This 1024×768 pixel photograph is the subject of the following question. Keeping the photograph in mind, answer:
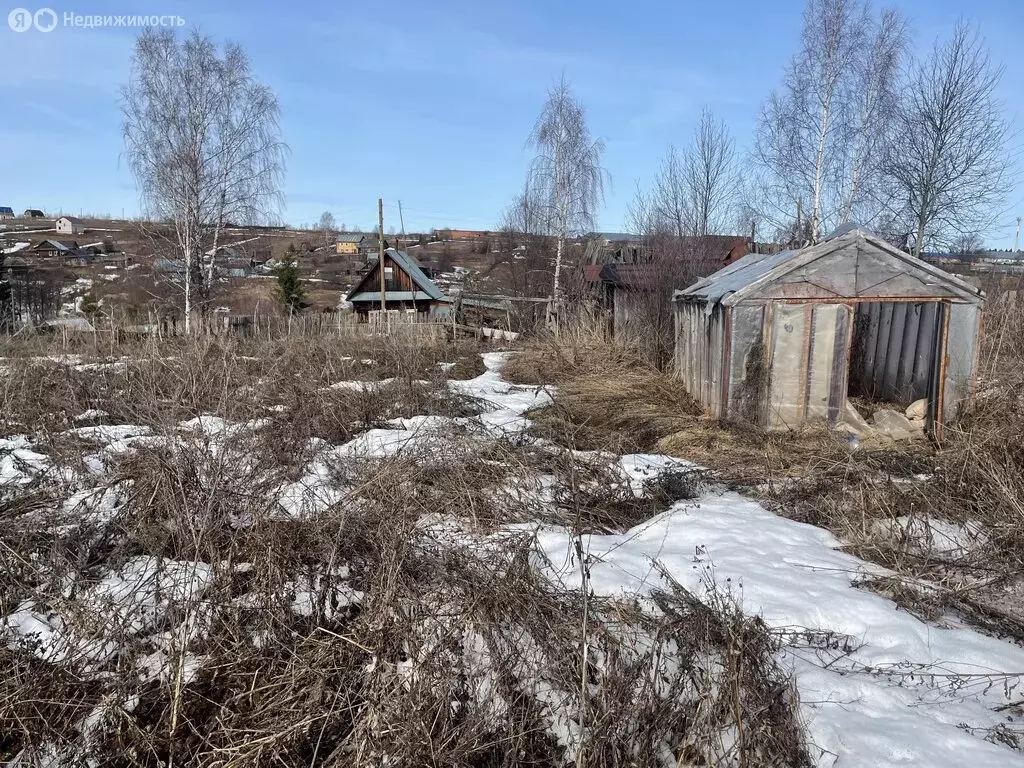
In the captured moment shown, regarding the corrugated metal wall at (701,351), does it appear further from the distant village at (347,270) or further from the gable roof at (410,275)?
the gable roof at (410,275)

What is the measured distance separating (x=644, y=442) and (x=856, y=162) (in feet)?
42.8

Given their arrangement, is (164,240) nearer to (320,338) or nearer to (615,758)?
(320,338)

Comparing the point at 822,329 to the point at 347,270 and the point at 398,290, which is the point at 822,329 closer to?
the point at 398,290

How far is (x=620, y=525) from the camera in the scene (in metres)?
4.62

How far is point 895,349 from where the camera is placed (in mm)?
8328

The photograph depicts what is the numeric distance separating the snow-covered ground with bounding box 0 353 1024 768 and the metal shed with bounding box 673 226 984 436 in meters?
2.41

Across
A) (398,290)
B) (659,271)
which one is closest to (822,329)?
(659,271)

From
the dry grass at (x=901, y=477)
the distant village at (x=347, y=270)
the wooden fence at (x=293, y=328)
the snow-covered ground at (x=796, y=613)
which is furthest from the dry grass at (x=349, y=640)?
the distant village at (x=347, y=270)

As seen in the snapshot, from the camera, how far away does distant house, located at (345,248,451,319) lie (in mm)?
24922

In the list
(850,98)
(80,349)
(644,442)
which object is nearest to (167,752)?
(644,442)

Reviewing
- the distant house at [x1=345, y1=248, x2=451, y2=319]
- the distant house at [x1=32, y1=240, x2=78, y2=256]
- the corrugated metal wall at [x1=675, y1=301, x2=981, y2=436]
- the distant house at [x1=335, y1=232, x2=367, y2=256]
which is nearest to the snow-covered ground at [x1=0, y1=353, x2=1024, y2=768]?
the corrugated metal wall at [x1=675, y1=301, x2=981, y2=436]

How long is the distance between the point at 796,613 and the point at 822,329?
4.63 m

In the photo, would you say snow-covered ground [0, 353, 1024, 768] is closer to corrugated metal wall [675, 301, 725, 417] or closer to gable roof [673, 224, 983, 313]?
corrugated metal wall [675, 301, 725, 417]

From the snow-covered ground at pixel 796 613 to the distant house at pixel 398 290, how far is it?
20179 millimetres
